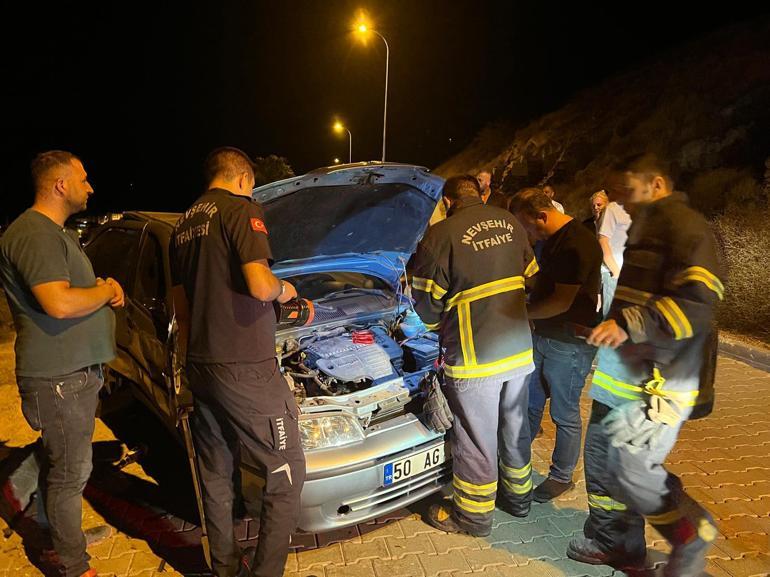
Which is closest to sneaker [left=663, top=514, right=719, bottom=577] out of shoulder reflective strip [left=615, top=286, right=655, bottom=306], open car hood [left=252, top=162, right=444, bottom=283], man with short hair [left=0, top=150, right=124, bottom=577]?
shoulder reflective strip [left=615, top=286, right=655, bottom=306]

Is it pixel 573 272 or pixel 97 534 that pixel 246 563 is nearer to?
pixel 97 534

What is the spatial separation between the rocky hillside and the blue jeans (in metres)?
1.33

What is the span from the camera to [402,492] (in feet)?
8.32

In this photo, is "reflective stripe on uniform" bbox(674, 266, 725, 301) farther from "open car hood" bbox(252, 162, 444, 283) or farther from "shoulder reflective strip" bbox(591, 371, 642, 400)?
"open car hood" bbox(252, 162, 444, 283)

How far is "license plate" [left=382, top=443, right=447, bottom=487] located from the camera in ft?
8.05

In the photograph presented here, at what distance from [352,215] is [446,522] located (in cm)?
205

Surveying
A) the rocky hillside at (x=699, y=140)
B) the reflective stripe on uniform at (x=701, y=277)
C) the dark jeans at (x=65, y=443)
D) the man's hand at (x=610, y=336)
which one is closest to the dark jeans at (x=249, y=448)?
the dark jeans at (x=65, y=443)

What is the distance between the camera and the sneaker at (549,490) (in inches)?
119

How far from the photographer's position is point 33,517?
9.32ft

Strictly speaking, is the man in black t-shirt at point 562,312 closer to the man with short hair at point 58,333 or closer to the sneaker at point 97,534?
the man with short hair at point 58,333

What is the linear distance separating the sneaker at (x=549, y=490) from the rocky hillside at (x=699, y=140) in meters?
1.88

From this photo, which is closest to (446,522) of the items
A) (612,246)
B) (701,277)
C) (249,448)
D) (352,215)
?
(249,448)

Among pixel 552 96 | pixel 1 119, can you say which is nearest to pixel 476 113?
pixel 552 96

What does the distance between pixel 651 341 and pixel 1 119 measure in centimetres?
6155
